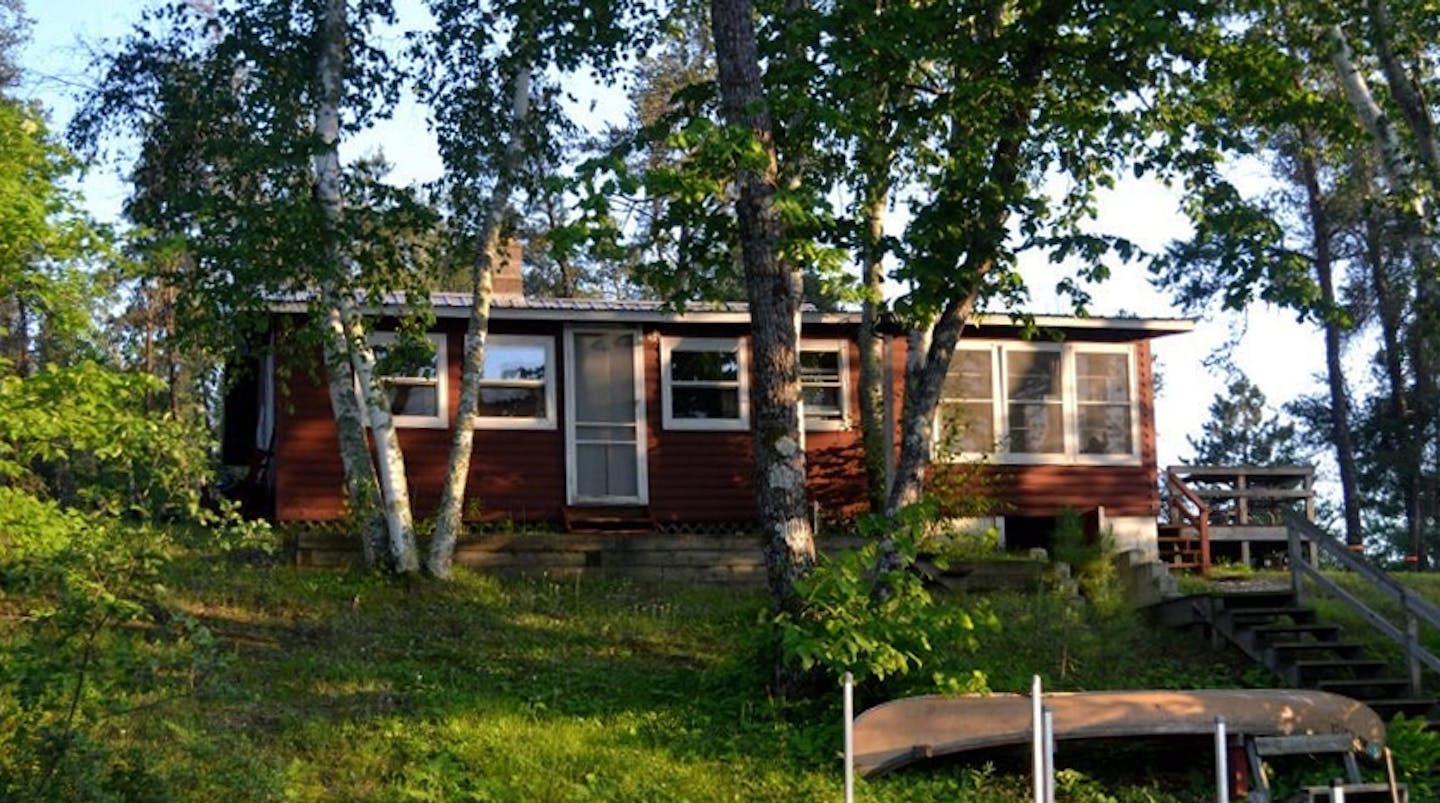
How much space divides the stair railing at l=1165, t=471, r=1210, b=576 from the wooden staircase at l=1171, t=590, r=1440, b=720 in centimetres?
498

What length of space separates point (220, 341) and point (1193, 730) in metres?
10.3

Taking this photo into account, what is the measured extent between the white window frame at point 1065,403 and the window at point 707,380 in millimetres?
2831

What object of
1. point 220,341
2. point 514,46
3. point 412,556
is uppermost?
point 514,46

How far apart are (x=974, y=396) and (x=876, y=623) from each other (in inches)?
392

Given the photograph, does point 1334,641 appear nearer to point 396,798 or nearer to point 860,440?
point 860,440

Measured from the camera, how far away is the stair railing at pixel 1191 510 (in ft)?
72.2

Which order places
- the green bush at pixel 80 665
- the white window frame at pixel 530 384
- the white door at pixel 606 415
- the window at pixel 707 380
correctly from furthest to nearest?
the window at pixel 707 380, the white door at pixel 606 415, the white window frame at pixel 530 384, the green bush at pixel 80 665

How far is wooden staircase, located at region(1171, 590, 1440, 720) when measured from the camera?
15117mm

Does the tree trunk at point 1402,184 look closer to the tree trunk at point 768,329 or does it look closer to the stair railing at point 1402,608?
the stair railing at point 1402,608

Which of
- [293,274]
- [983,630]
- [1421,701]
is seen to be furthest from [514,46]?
[1421,701]

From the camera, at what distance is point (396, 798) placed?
38.2ft

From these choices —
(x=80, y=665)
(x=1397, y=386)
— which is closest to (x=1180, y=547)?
(x=1397, y=386)

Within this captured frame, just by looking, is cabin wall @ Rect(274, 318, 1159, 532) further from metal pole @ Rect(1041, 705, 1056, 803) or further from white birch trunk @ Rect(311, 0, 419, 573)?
metal pole @ Rect(1041, 705, 1056, 803)

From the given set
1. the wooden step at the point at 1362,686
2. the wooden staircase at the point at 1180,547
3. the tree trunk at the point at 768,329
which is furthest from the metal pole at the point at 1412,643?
the wooden staircase at the point at 1180,547
